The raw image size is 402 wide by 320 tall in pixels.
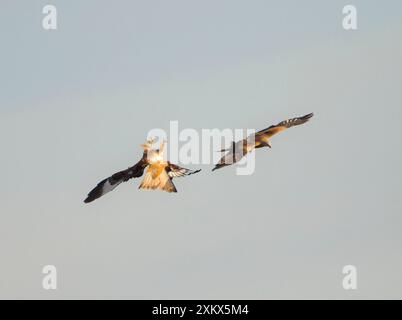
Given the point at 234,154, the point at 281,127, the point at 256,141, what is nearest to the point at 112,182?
the point at 234,154

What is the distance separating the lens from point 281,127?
3566 centimetres

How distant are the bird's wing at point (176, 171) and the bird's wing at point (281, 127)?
2.55 m

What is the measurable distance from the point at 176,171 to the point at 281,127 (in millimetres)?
3721

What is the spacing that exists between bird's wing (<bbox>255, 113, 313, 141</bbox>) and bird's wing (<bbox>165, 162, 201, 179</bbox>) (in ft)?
8.38

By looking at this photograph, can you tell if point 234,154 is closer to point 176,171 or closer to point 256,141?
point 256,141

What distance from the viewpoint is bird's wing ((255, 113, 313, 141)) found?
35438 millimetres

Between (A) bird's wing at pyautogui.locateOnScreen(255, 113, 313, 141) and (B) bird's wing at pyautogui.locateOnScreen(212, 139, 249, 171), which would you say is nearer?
(B) bird's wing at pyautogui.locateOnScreen(212, 139, 249, 171)

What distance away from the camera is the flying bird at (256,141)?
34.8m

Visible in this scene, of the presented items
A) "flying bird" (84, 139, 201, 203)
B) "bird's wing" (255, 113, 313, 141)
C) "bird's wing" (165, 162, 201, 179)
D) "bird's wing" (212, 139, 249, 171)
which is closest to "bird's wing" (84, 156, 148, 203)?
"flying bird" (84, 139, 201, 203)

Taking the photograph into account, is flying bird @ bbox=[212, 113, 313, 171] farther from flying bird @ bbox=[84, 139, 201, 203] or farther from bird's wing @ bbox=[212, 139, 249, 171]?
flying bird @ bbox=[84, 139, 201, 203]

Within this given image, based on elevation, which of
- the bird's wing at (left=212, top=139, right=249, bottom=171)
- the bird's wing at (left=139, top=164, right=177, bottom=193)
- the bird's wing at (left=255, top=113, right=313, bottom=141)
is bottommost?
the bird's wing at (left=139, top=164, right=177, bottom=193)

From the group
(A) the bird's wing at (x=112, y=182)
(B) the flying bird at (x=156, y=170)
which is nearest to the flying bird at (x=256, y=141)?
(B) the flying bird at (x=156, y=170)
